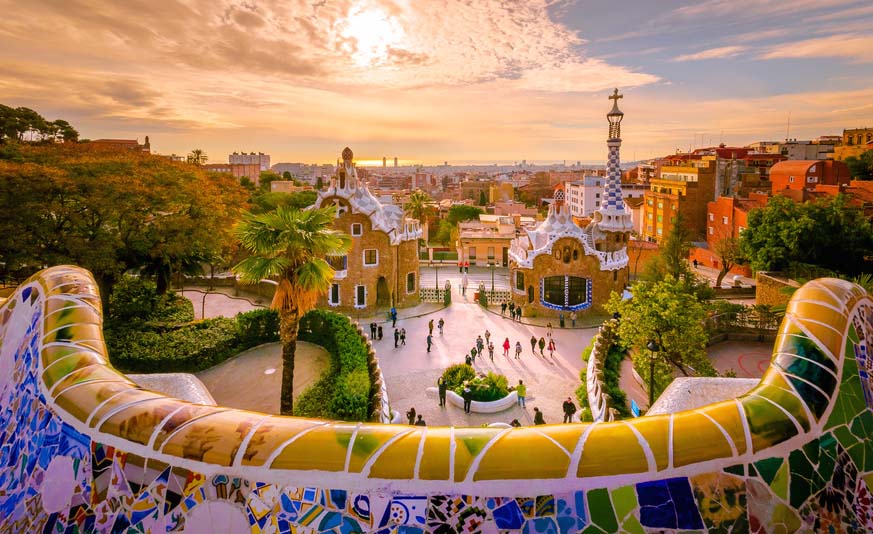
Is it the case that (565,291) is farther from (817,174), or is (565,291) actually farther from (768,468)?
(817,174)

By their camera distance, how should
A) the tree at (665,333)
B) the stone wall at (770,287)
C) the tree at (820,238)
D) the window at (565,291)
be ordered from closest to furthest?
the tree at (665,333)
the stone wall at (770,287)
the tree at (820,238)
the window at (565,291)

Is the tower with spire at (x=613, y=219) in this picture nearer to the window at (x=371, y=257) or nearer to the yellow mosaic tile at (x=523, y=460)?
the window at (x=371, y=257)

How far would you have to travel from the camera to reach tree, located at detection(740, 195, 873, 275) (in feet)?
109

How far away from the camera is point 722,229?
172ft

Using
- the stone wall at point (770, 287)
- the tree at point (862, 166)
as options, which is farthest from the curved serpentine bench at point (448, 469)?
the tree at point (862, 166)

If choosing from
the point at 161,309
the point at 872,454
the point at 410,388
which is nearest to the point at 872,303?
the point at 872,454

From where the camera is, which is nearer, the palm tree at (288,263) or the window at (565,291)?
the palm tree at (288,263)

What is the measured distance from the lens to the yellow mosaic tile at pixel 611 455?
406cm

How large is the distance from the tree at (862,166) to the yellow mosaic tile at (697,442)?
63.8 m

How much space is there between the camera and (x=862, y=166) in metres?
55.6

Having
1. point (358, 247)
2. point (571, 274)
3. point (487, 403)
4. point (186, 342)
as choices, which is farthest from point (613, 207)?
point (186, 342)

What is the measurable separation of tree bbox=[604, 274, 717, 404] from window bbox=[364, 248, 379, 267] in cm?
1844

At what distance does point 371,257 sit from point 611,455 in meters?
31.6

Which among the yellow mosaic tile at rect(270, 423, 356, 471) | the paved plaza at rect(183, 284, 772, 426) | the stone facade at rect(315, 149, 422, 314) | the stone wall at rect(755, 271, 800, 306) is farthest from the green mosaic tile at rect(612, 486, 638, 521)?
the stone wall at rect(755, 271, 800, 306)
